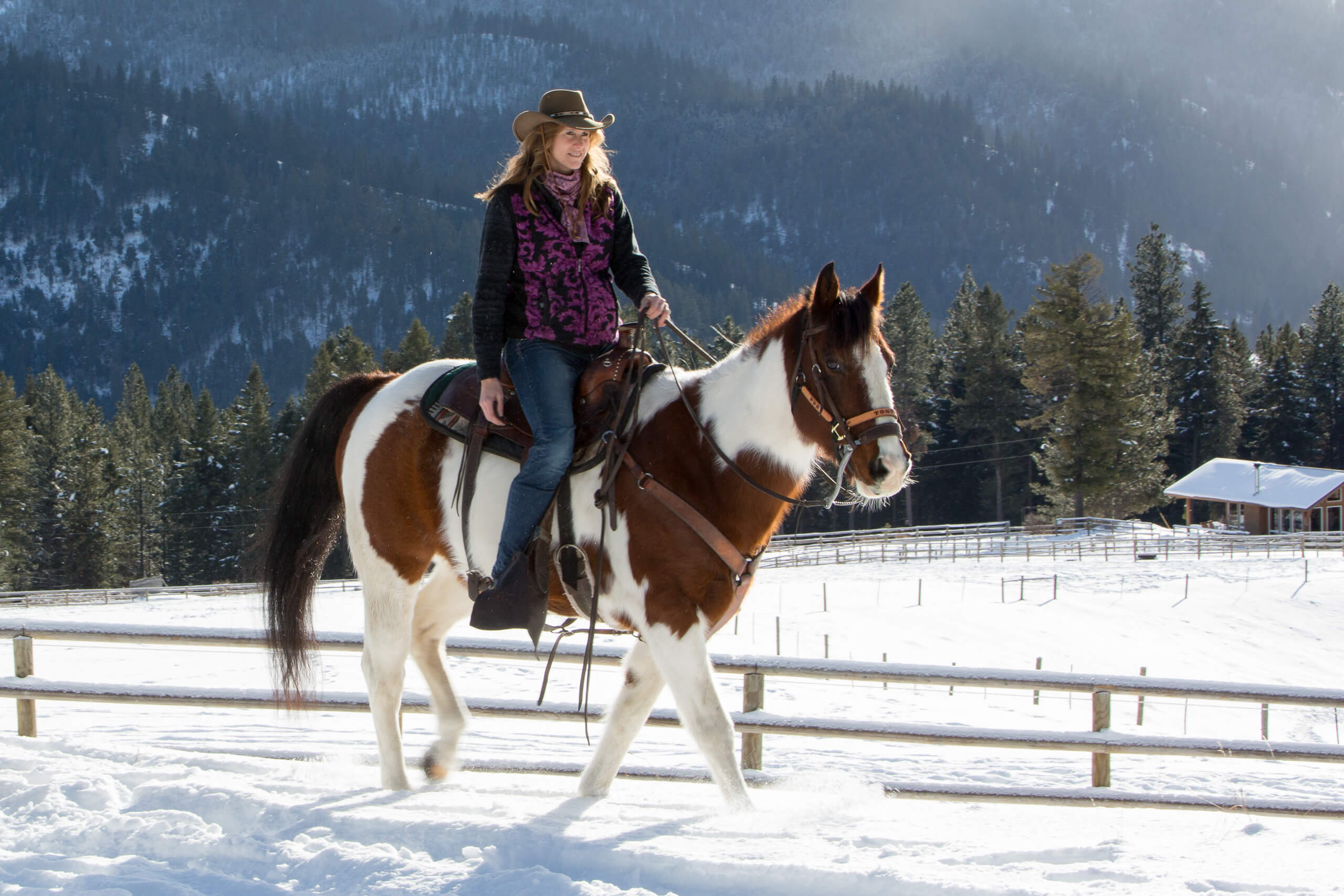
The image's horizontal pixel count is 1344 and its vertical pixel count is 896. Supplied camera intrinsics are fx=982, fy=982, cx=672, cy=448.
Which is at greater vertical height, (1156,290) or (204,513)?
(1156,290)

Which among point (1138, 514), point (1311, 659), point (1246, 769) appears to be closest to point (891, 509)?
point (1138, 514)

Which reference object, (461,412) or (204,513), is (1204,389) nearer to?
(204,513)

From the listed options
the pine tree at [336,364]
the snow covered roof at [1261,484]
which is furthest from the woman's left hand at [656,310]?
the snow covered roof at [1261,484]

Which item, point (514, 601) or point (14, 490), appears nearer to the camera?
point (514, 601)

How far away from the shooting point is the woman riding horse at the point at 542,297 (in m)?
4.39

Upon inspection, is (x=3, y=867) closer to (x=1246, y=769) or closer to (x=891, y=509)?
(x=1246, y=769)

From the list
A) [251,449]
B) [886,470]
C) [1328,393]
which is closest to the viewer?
[886,470]

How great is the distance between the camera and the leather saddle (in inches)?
179

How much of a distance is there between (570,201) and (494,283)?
0.57 metres

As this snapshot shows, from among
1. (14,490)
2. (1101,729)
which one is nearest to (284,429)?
(14,490)

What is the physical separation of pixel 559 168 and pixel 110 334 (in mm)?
220152

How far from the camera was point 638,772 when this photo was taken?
6359mm

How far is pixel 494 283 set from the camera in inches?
179

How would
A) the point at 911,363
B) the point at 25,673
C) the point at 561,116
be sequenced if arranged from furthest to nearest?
the point at 911,363
the point at 25,673
the point at 561,116
